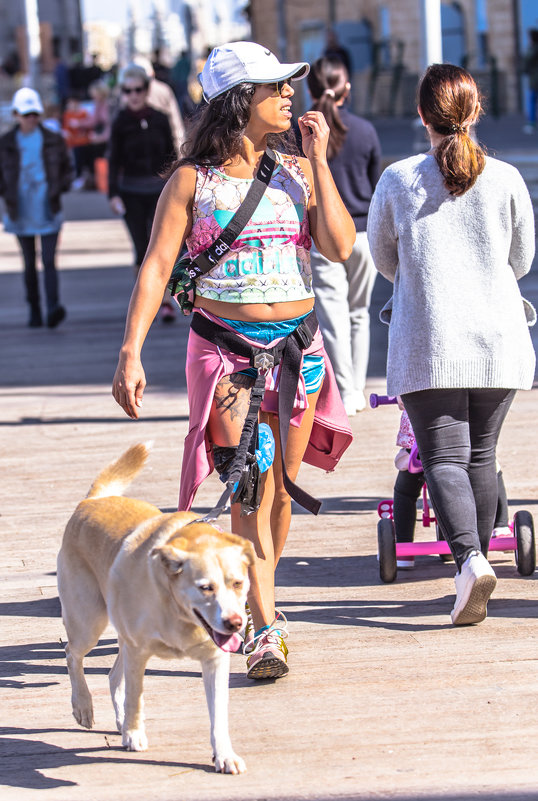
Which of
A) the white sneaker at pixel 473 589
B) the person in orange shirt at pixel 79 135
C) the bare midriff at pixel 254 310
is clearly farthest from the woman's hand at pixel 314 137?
the person in orange shirt at pixel 79 135

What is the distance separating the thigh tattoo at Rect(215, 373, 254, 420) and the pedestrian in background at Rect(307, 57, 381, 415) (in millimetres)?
3776

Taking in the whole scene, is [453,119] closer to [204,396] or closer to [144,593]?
[204,396]

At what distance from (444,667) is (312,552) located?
1515 mm

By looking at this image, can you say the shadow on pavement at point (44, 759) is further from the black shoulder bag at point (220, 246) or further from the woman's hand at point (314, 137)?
the woman's hand at point (314, 137)

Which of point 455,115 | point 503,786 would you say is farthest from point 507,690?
point 455,115

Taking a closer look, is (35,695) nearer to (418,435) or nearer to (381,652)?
(381,652)

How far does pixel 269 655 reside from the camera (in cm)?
453

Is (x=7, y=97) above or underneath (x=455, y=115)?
underneath

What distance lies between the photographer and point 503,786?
12.1ft

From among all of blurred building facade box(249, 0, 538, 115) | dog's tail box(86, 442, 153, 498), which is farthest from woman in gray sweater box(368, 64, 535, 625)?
blurred building facade box(249, 0, 538, 115)

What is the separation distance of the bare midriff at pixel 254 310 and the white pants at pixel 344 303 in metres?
3.85

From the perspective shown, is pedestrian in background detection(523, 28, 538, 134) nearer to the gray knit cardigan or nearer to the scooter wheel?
the scooter wheel

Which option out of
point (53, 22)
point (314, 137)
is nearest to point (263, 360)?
point (314, 137)

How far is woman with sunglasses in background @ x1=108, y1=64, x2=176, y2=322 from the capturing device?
11922mm
